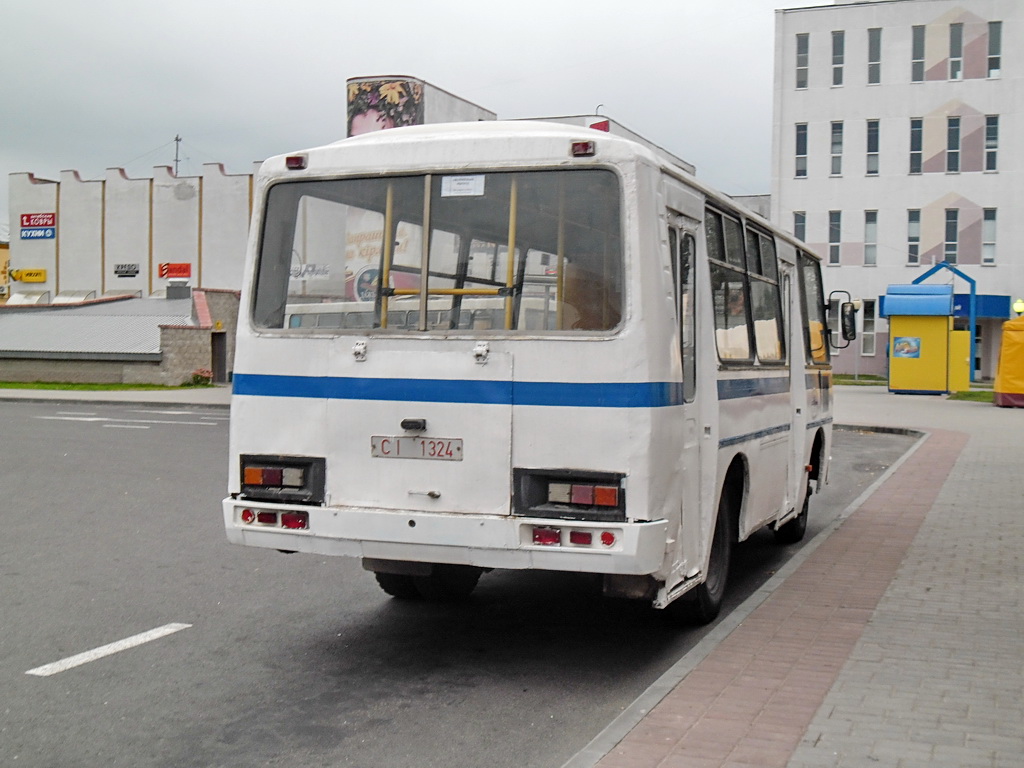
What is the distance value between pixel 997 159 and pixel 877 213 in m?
5.78

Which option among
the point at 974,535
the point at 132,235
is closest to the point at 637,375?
the point at 974,535

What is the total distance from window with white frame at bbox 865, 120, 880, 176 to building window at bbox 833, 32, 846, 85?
8.37ft

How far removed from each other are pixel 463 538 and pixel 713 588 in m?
2.09

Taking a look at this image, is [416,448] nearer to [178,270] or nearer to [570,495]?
[570,495]

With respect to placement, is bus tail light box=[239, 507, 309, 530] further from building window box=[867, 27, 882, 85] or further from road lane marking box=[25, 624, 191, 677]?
building window box=[867, 27, 882, 85]

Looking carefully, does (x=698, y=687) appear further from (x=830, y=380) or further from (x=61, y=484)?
(x=61, y=484)

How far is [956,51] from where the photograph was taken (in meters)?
54.4

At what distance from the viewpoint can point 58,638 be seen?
22.8ft

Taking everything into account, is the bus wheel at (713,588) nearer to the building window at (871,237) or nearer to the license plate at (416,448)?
the license plate at (416,448)

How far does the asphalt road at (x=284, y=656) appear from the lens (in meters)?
5.13

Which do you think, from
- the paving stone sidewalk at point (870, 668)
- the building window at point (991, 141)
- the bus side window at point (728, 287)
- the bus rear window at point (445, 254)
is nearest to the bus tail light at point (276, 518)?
the bus rear window at point (445, 254)

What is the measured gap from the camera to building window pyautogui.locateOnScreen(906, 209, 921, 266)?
54812 mm

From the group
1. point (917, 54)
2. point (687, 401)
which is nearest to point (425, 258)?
point (687, 401)

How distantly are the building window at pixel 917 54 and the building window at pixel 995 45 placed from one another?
294 centimetres
